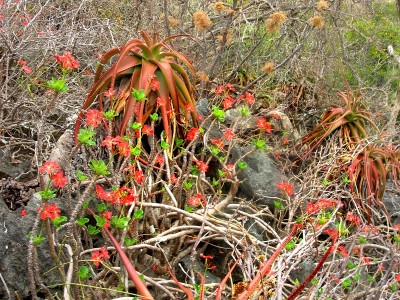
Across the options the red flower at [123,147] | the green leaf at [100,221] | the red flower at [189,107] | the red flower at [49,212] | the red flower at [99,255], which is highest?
the red flower at [123,147]

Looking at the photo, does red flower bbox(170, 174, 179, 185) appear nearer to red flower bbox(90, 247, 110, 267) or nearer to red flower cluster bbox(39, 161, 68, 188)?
red flower bbox(90, 247, 110, 267)

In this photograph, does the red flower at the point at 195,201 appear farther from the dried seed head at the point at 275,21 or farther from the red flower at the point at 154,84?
the dried seed head at the point at 275,21

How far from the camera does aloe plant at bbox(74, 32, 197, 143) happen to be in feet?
9.35

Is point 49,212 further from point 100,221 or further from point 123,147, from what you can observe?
point 123,147

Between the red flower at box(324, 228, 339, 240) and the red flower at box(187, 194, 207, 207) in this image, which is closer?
the red flower at box(324, 228, 339, 240)

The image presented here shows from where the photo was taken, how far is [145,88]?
9.39 ft

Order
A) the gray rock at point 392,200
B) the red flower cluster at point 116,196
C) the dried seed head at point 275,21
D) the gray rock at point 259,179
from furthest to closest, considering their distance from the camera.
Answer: the dried seed head at point 275,21
the gray rock at point 392,200
the gray rock at point 259,179
the red flower cluster at point 116,196

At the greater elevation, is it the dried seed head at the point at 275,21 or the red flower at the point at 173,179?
the dried seed head at the point at 275,21

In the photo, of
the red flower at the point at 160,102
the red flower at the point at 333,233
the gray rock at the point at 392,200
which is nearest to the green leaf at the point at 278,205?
the red flower at the point at 333,233

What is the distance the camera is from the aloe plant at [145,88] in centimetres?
285

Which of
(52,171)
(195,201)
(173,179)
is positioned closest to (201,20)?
(173,179)

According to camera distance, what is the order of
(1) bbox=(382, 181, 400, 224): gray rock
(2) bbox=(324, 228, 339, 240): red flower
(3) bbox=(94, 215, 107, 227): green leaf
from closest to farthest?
1. (3) bbox=(94, 215, 107, 227): green leaf
2. (2) bbox=(324, 228, 339, 240): red flower
3. (1) bbox=(382, 181, 400, 224): gray rock

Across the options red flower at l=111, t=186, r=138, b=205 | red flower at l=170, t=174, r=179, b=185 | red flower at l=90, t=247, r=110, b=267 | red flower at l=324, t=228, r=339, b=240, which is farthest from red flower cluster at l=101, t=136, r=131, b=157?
red flower at l=324, t=228, r=339, b=240

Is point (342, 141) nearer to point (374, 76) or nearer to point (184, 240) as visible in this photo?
point (184, 240)
